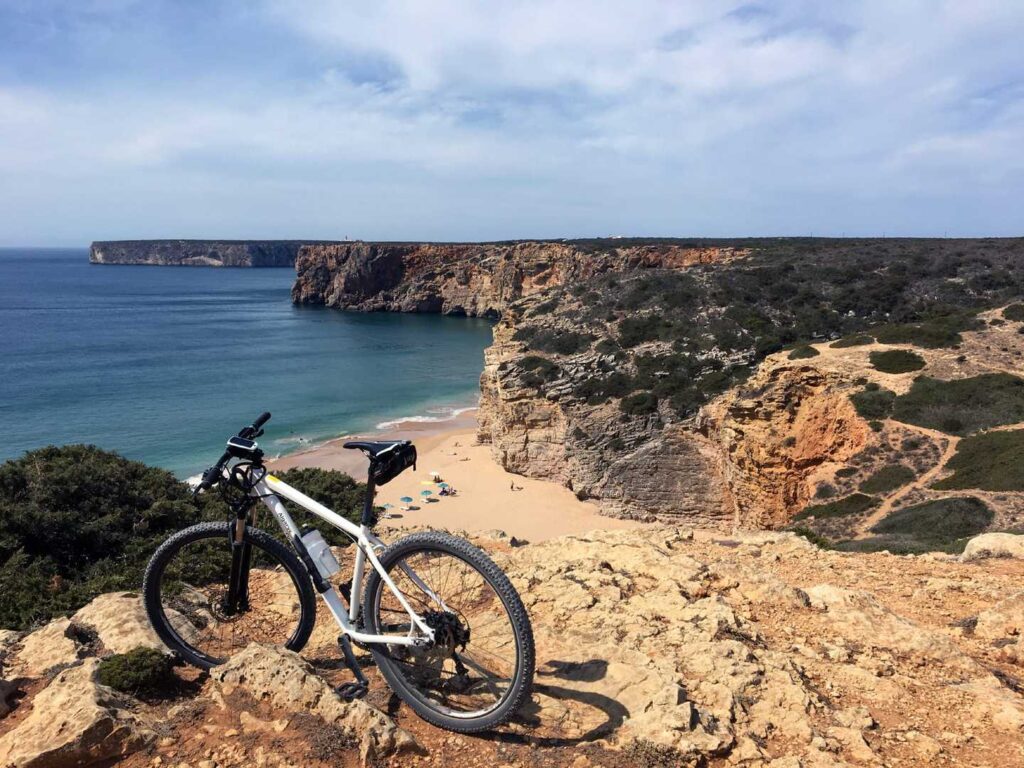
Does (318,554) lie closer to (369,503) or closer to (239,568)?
(369,503)

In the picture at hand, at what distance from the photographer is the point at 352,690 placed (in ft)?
13.1

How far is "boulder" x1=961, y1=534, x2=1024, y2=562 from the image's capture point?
8531mm

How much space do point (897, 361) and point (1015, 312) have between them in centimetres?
757

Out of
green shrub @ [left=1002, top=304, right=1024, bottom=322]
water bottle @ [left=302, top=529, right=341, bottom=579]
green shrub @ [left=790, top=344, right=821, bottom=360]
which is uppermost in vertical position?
green shrub @ [left=1002, top=304, right=1024, bottom=322]

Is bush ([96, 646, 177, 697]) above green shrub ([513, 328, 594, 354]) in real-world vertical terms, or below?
above

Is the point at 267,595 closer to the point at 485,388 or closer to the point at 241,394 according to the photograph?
the point at 485,388

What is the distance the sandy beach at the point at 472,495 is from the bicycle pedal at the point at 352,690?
16.6 meters

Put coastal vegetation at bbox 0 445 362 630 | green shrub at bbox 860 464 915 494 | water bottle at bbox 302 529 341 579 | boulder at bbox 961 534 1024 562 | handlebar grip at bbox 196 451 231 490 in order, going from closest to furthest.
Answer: water bottle at bbox 302 529 341 579 → handlebar grip at bbox 196 451 231 490 → coastal vegetation at bbox 0 445 362 630 → boulder at bbox 961 534 1024 562 → green shrub at bbox 860 464 915 494

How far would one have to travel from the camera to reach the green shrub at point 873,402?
20.1 meters

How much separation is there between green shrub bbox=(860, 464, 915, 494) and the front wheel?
55.9 feet

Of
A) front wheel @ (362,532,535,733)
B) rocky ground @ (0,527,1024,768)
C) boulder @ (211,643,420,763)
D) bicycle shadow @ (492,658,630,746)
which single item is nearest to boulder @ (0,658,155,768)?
rocky ground @ (0,527,1024,768)

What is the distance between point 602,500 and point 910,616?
822 inches

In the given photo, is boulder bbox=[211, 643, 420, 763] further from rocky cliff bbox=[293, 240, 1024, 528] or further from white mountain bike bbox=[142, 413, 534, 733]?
rocky cliff bbox=[293, 240, 1024, 528]

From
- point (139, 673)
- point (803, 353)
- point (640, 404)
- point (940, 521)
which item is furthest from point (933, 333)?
point (139, 673)
